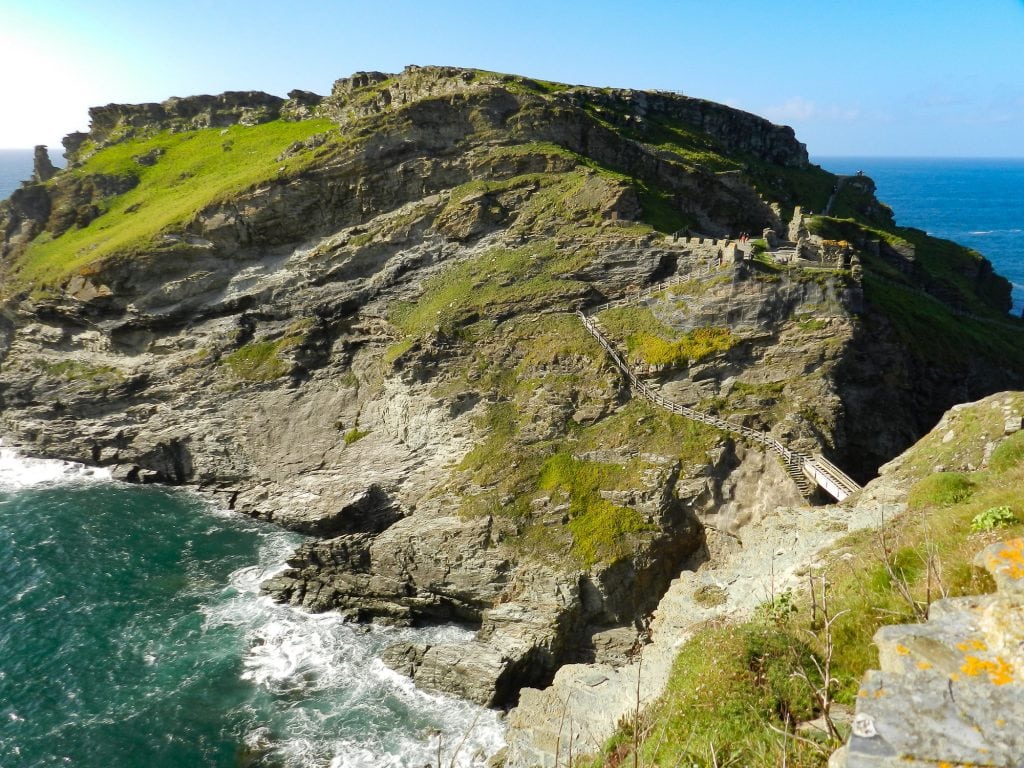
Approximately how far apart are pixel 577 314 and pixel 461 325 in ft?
29.9

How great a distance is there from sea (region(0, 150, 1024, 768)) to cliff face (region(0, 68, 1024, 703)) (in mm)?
2177

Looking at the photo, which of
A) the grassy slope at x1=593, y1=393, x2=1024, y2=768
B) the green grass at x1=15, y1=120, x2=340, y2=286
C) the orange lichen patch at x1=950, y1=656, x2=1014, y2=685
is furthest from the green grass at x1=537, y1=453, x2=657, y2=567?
the green grass at x1=15, y1=120, x2=340, y2=286

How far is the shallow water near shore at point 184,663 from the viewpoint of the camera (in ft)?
93.4

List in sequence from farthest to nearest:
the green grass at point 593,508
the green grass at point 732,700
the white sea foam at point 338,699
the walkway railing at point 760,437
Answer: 1. the green grass at point 593,508
2. the walkway railing at point 760,437
3. the white sea foam at point 338,699
4. the green grass at point 732,700

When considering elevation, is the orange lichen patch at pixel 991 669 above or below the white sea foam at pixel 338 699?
above

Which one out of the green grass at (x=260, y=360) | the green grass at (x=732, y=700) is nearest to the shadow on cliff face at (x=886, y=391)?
the green grass at (x=732, y=700)

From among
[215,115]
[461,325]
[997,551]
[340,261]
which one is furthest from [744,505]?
[215,115]

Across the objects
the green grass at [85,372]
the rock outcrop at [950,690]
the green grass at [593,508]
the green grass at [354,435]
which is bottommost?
the green grass at [593,508]

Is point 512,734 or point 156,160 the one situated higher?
point 156,160

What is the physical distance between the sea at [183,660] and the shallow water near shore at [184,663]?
81 mm

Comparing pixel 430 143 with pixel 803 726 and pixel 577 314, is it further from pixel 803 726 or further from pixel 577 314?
pixel 803 726

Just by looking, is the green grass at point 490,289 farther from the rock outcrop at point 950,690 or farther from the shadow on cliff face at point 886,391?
the rock outcrop at point 950,690

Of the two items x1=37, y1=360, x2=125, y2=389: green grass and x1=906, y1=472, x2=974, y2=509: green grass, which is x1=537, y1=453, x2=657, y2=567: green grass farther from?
x1=37, y1=360, x2=125, y2=389: green grass

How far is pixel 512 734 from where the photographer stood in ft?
72.8
